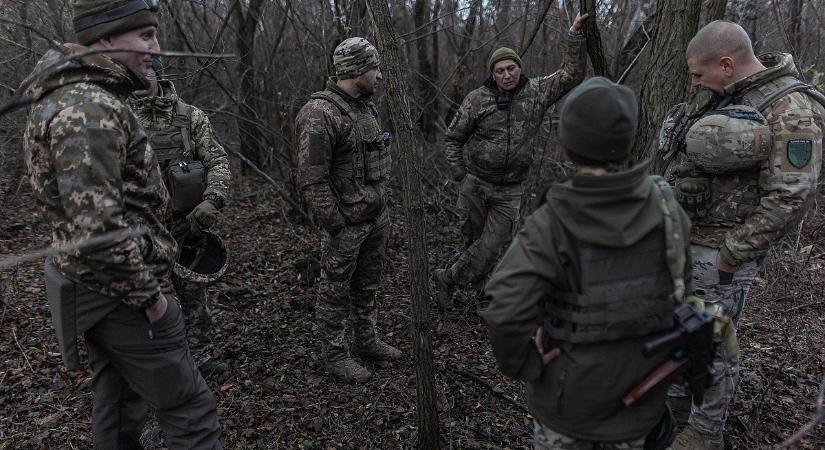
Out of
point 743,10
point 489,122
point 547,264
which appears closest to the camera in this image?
point 547,264

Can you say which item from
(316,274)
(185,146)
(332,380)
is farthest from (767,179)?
(316,274)

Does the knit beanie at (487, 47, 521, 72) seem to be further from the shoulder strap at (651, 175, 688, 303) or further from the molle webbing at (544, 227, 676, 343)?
the molle webbing at (544, 227, 676, 343)

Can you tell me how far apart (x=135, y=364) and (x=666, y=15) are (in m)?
3.55

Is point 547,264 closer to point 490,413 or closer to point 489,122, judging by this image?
point 490,413

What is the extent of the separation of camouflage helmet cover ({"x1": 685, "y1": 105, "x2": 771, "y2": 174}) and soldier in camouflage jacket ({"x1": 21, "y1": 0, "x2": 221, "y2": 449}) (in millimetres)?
2616

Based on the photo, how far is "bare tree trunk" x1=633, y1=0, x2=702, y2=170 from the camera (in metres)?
3.21

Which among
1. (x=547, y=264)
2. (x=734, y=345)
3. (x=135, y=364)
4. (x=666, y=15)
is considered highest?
(x=666, y=15)

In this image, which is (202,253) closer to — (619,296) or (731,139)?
(619,296)

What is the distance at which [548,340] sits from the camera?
187 cm

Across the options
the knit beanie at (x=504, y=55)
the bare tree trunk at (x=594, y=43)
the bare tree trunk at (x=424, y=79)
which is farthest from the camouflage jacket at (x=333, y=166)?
the bare tree trunk at (x=424, y=79)

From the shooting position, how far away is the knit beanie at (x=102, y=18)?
2.18m

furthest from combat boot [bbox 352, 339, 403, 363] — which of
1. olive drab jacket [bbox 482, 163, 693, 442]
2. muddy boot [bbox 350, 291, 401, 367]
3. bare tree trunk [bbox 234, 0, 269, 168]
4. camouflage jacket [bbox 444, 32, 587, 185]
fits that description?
bare tree trunk [bbox 234, 0, 269, 168]

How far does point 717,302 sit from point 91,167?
10.0 ft

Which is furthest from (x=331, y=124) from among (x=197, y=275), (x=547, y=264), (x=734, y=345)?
(x=734, y=345)
